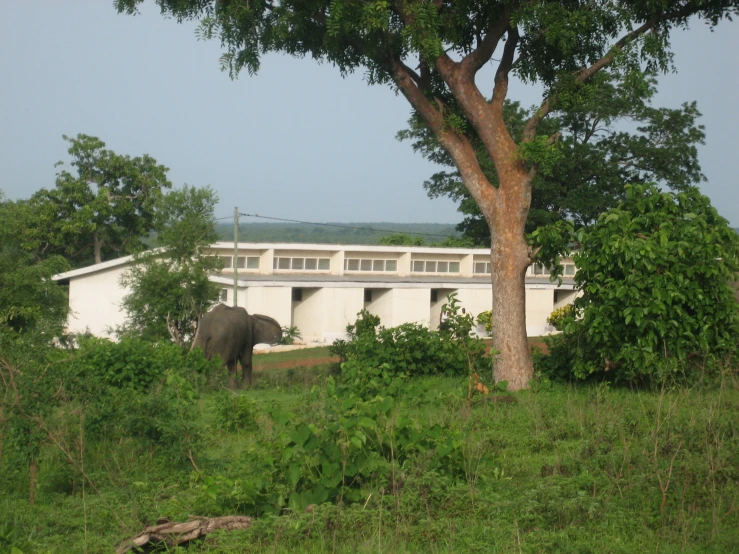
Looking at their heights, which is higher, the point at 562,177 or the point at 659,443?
the point at 562,177

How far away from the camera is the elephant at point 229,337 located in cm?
1658

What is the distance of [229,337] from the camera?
54.9 ft

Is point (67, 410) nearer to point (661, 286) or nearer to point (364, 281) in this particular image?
point (661, 286)

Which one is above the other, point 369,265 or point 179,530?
point 369,265

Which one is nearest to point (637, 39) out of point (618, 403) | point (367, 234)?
point (618, 403)

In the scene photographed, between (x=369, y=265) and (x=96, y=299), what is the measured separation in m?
14.2

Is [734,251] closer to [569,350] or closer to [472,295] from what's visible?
[569,350]

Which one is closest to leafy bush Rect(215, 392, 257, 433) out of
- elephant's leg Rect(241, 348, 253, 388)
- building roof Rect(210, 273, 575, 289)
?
elephant's leg Rect(241, 348, 253, 388)

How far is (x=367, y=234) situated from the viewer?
18125 centimetres

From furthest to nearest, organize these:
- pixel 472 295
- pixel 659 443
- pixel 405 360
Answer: pixel 472 295 → pixel 405 360 → pixel 659 443

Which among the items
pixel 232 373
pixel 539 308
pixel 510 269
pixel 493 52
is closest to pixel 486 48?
pixel 493 52

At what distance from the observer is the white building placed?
38.7 metres

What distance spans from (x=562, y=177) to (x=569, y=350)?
2004 cm

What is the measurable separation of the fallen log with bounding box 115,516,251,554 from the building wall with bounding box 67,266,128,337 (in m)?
35.8
